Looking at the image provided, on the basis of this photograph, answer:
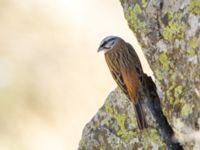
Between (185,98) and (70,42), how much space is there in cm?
889

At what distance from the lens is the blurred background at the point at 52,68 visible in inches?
554

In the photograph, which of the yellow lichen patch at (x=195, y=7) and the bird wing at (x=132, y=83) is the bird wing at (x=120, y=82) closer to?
the bird wing at (x=132, y=83)

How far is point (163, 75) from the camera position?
23.9ft

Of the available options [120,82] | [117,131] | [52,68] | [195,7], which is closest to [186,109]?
[195,7]

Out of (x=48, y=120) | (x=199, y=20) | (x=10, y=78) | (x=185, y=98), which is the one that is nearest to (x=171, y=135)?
(x=185, y=98)

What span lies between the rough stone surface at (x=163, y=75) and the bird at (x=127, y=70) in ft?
0.63

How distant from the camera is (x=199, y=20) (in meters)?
6.96

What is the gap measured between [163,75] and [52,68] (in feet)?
27.2

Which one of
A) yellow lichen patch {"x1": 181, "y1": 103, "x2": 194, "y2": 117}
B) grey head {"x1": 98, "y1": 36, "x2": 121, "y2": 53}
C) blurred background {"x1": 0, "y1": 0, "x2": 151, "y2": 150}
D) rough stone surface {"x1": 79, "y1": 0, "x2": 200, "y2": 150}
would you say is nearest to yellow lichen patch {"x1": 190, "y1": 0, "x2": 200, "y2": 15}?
rough stone surface {"x1": 79, "y1": 0, "x2": 200, "y2": 150}

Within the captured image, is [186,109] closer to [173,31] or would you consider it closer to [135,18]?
[173,31]

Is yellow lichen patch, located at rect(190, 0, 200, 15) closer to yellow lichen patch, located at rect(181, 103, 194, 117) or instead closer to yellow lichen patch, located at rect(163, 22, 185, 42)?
yellow lichen patch, located at rect(163, 22, 185, 42)

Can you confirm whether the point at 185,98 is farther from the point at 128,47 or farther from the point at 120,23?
the point at 120,23

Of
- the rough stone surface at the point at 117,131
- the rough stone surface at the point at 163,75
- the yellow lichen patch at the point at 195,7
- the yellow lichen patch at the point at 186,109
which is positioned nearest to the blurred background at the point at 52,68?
the rough stone surface at the point at 117,131

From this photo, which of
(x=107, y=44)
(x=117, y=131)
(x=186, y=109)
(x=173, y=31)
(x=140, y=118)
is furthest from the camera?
(x=107, y=44)
